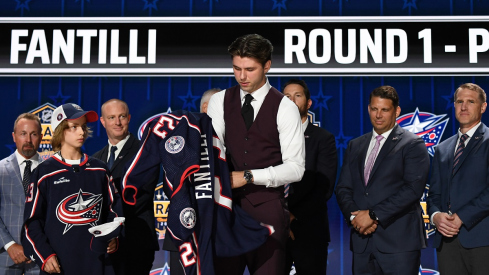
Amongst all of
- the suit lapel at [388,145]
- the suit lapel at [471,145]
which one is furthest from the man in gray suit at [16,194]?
the suit lapel at [471,145]

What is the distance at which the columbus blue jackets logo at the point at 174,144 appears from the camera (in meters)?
2.34

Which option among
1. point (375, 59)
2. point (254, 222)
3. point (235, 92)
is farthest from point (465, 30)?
point (254, 222)

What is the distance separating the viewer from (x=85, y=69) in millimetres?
5035

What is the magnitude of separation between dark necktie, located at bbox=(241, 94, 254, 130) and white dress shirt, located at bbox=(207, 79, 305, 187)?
0.02m

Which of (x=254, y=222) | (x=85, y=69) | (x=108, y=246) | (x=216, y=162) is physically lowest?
(x=108, y=246)

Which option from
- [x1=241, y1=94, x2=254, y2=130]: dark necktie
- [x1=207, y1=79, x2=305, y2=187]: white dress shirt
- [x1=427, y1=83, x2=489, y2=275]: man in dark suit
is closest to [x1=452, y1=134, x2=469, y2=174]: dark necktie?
[x1=427, y1=83, x2=489, y2=275]: man in dark suit

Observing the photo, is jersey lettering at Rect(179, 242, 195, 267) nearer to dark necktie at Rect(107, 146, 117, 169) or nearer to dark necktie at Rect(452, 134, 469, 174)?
dark necktie at Rect(107, 146, 117, 169)

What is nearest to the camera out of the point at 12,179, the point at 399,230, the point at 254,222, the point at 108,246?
the point at 254,222

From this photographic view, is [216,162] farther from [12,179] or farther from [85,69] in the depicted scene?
[85,69]

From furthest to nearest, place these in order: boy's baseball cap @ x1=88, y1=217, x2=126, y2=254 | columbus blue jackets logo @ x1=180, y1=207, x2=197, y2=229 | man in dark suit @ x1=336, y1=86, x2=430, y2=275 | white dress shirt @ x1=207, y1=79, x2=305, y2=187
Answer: man in dark suit @ x1=336, y1=86, x2=430, y2=275 < boy's baseball cap @ x1=88, y1=217, x2=126, y2=254 < white dress shirt @ x1=207, y1=79, x2=305, y2=187 < columbus blue jackets logo @ x1=180, y1=207, x2=197, y2=229

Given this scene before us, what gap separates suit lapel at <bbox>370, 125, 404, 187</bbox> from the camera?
3.48 metres

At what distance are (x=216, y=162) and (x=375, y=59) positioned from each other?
2968 mm

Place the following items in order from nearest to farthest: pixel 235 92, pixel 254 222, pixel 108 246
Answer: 1. pixel 254 222
2. pixel 235 92
3. pixel 108 246

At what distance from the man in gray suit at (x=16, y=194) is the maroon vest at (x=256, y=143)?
5.00 ft
